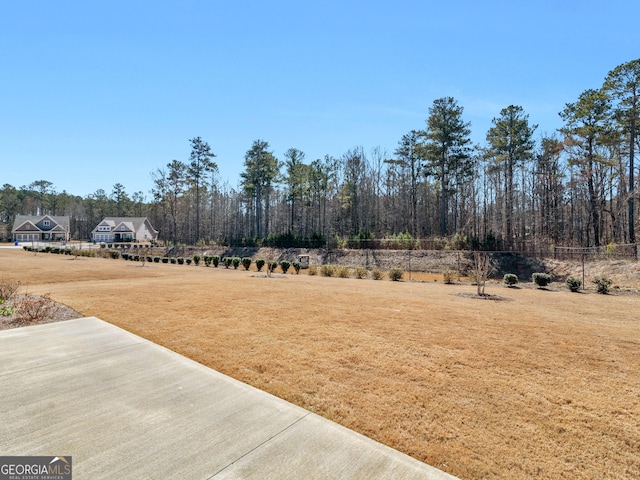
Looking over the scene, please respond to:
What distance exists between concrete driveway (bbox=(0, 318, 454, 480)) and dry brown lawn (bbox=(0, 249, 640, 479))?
0.34m

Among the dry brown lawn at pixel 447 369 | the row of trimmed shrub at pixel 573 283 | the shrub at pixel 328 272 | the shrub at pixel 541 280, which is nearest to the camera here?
the dry brown lawn at pixel 447 369

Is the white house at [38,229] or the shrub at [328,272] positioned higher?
the white house at [38,229]

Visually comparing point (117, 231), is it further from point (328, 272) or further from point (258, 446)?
point (258, 446)

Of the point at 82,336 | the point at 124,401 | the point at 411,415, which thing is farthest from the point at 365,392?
the point at 82,336

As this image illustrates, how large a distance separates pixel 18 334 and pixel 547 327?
9.99 m

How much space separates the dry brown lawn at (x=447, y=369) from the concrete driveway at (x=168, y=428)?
1.10ft

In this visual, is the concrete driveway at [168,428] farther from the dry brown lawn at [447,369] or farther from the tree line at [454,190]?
the tree line at [454,190]

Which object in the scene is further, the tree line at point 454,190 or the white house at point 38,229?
the white house at point 38,229

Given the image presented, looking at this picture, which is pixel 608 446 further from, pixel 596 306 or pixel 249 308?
pixel 596 306

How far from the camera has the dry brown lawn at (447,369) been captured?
261 centimetres

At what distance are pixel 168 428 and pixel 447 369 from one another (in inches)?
135

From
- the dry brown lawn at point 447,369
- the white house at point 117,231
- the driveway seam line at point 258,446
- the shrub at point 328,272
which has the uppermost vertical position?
the white house at point 117,231

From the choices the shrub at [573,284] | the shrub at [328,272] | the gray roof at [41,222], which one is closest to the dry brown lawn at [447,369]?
the shrub at [573,284]

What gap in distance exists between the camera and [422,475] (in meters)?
2.20
